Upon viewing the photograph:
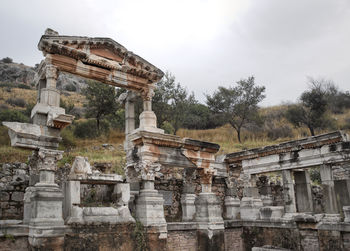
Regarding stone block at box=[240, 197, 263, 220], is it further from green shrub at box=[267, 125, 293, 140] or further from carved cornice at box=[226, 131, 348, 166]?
green shrub at box=[267, 125, 293, 140]

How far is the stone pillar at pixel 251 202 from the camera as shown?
13430mm

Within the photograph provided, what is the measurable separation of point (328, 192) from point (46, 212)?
9373 mm

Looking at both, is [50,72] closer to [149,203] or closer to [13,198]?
[13,198]

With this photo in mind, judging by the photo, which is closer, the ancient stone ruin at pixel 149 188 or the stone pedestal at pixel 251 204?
the ancient stone ruin at pixel 149 188

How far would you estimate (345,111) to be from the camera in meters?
39.9

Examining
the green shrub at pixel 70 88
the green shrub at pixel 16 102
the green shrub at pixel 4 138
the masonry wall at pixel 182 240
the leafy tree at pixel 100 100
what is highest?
the green shrub at pixel 70 88

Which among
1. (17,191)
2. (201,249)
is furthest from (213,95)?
(17,191)

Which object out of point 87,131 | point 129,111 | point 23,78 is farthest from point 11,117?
point 23,78

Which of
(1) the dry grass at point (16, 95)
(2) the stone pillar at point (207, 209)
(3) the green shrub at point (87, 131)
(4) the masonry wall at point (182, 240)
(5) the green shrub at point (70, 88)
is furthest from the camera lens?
(5) the green shrub at point (70, 88)

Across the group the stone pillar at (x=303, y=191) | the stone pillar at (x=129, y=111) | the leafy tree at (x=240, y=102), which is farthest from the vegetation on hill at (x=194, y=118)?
the stone pillar at (x=303, y=191)

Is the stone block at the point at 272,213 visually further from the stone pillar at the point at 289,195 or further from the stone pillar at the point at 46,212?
the stone pillar at the point at 46,212

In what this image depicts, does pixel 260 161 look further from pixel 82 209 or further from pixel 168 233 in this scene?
pixel 82 209

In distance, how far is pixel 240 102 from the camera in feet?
106

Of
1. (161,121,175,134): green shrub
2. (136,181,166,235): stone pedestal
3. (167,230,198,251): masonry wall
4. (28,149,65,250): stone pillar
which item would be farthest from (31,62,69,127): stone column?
(161,121,175,134): green shrub
